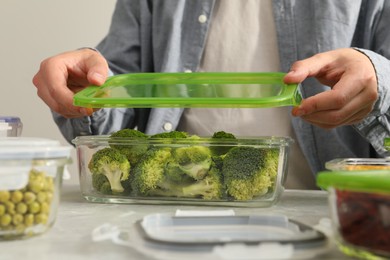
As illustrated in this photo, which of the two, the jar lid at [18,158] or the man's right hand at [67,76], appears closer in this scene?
the jar lid at [18,158]

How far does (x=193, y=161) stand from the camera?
76 cm

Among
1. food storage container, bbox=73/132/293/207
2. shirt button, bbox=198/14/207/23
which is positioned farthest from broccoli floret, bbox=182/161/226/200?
shirt button, bbox=198/14/207/23

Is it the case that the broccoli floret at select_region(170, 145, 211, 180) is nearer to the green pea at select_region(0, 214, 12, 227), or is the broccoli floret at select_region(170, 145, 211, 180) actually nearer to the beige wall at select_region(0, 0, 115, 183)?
the green pea at select_region(0, 214, 12, 227)

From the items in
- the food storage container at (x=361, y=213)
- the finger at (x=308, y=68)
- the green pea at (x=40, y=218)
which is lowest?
the green pea at (x=40, y=218)

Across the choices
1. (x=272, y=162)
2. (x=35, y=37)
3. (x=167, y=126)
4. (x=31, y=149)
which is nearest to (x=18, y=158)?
(x=31, y=149)

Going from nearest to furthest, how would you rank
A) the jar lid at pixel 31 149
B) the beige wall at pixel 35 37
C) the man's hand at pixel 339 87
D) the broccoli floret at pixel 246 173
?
the jar lid at pixel 31 149
the broccoli floret at pixel 246 173
the man's hand at pixel 339 87
the beige wall at pixel 35 37

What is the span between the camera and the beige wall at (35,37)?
2.36 m

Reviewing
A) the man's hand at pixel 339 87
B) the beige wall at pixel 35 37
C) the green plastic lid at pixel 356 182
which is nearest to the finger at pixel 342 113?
the man's hand at pixel 339 87

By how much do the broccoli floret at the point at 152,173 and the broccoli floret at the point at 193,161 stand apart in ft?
0.05

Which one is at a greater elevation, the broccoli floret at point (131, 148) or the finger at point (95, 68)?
the finger at point (95, 68)

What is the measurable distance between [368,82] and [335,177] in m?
0.51

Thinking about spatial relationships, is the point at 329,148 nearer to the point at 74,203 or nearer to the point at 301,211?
the point at 301,211

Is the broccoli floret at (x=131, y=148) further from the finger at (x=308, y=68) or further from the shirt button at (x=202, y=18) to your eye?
the shirt button at (x=202, y=18)

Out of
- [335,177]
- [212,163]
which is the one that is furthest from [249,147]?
[335,177]
